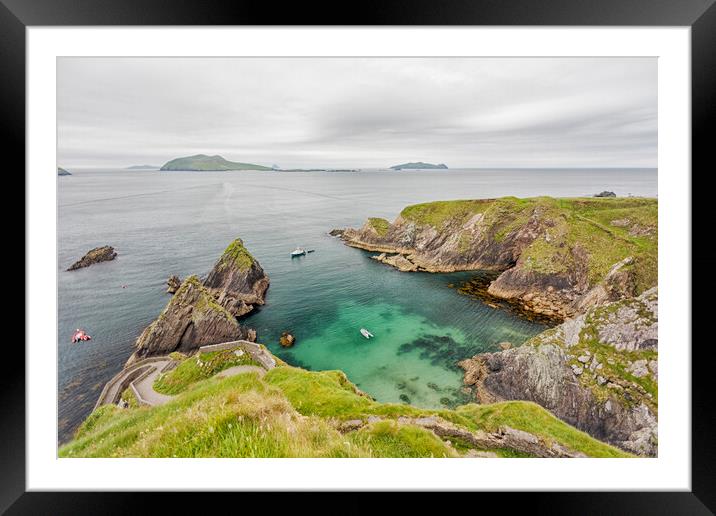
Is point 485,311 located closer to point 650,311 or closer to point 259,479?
point 650,311

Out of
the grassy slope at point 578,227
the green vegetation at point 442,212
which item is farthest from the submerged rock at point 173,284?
the grassy slope at point 578,227

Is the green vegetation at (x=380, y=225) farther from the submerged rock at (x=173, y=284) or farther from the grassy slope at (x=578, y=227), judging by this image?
the submerged rock at (x=173, y=284)

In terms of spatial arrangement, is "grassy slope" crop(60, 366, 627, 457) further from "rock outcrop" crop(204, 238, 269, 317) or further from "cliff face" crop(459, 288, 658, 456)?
"rock outcrop" crop(204, 238, 269, 317)

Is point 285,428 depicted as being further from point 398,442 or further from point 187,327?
point 187,327

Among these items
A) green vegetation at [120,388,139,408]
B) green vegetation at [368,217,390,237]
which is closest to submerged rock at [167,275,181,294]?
green vegetation at [120,388,139,408]

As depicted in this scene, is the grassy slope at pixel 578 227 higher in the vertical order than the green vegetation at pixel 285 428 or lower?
higher

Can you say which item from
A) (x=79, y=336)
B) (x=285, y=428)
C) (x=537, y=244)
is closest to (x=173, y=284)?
(x=79, y=336)

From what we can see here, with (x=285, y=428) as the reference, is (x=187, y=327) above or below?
below

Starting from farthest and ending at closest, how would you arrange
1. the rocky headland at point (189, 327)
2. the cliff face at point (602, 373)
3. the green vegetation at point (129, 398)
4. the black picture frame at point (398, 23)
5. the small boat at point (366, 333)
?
1. the small boat at point (366, 333)
2. the rocky headland at point (189, 327)
3. the green vegetation at point (129, 398)
4. the cliff face at point (602, 373)
5. the black picture frame at point (398, 23)
